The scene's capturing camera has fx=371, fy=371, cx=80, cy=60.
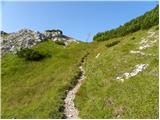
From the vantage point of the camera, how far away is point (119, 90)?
3709 cm

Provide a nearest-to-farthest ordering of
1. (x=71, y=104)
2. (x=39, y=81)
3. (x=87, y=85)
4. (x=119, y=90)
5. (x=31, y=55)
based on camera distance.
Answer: (x=119, y=90), (x=71, y=104), (x=87, y=85), (x=39, y=81), (x=31, y=55)

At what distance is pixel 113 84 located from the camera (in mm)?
39188

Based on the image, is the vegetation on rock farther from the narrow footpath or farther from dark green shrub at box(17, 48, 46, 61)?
the narrow footpath

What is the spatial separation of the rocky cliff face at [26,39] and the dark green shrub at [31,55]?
4.03 meters

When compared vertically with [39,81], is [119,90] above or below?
below

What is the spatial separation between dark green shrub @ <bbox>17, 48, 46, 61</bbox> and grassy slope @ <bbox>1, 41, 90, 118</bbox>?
1.05 metres

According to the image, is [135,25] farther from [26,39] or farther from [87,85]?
[87,85]

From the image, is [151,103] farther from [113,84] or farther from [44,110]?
[44,110]

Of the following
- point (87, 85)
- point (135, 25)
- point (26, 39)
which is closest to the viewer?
point (87, 85)

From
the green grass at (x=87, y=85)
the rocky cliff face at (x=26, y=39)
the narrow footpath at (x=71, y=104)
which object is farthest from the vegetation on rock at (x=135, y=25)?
the narrow footpath at (x=71, y=104)

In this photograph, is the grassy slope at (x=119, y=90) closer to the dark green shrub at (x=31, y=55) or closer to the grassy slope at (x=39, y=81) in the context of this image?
the grassy slope at (x=39, y=81)

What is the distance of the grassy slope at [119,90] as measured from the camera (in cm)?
3209

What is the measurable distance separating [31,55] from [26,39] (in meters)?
12.3

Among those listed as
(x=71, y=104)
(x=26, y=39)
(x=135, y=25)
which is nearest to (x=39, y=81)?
(x=71, y=104)
